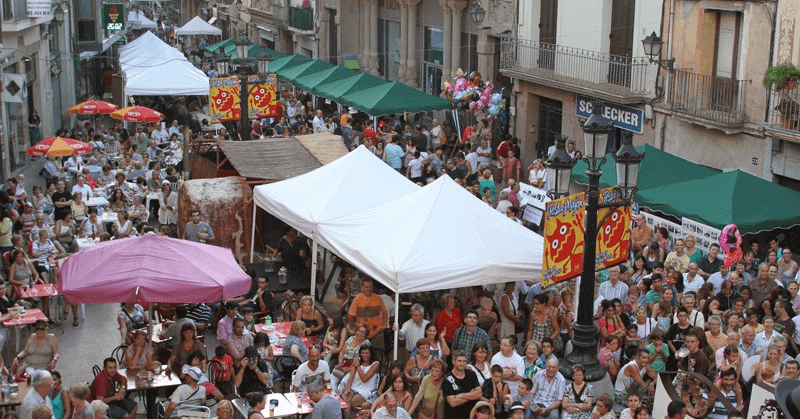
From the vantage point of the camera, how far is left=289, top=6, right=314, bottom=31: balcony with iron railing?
155 feet

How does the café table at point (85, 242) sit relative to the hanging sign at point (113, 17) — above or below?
below

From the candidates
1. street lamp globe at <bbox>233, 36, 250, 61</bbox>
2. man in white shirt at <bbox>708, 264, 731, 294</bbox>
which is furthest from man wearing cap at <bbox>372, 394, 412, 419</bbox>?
street lamp globe at <bbox>233, 36, 250, 61</bbox>

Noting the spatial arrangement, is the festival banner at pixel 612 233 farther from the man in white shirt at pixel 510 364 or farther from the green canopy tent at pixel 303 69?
the green canopy tent at pixel 303 69

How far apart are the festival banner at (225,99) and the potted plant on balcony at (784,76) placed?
11.8 m

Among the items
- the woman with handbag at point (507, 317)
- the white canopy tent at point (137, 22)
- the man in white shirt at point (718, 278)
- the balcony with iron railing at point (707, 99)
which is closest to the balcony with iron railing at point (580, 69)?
the balcony with iron railing at point (707, 99)

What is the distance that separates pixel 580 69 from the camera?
2548 centimetres

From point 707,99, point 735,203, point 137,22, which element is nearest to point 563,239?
point 735,203

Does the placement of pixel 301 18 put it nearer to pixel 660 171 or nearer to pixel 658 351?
pixel 660 171

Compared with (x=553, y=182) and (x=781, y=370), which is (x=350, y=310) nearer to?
(x=553, y=182)

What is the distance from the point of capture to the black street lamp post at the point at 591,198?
1184 centimetres

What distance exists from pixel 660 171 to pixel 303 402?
1018 centimetres

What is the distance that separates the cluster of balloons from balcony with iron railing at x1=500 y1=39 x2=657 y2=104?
0.76m

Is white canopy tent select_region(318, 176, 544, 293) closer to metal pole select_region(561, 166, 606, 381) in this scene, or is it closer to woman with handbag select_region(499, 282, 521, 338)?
woman with handbag select_region(499, 282, 521, 338)

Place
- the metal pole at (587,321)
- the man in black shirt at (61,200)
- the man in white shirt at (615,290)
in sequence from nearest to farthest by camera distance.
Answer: the metal pole at (587,321)
the man in white shirt at (615,290)
the man in black shirt at (61,200)
